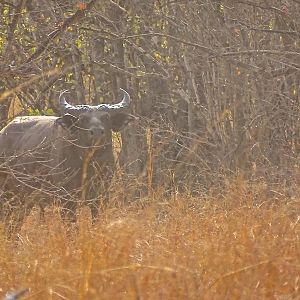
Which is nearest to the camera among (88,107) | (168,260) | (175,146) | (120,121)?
(168,260)

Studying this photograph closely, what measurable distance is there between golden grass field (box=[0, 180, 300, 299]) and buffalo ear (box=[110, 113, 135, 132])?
4.07 m

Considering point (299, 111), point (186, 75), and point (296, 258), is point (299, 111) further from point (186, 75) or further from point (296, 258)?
point (296, 258)

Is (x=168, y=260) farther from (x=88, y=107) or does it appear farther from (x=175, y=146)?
A: (x=175, y=146)

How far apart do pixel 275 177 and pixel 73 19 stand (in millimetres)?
2284

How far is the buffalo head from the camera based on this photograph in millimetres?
9375

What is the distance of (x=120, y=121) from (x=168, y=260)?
5.24 m

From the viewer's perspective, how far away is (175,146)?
1099cm

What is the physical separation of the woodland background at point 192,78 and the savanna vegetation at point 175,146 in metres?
0.02

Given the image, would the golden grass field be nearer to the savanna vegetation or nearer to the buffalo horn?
the savanna vegetation

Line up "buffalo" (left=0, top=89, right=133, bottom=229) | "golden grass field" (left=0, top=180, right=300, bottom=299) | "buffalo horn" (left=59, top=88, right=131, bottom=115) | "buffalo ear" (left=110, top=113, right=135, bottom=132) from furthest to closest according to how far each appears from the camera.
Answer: "buffalo ear" (left=110, top=113, right=135, bottom=132) < "buffalo horn" (left=59, top=88, right=131, bottom=115) < "buffalo" (left=0, top=89, right=133, bottom=229) < "golden grass field" (left=0, top=180, right=300, bottom=299)

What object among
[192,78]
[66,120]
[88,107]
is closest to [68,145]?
[66,120]

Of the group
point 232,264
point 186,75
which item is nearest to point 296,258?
point 232,264

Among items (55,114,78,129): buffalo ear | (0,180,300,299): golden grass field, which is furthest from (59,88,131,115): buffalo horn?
(0,180,300,299): golden grass field

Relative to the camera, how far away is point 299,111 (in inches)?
360
